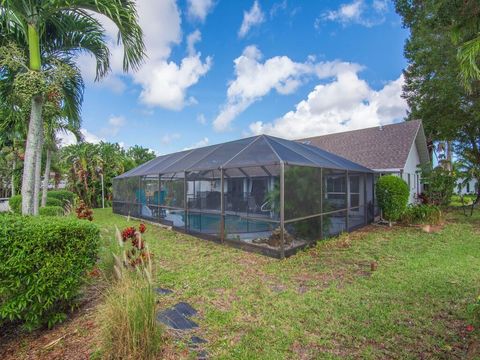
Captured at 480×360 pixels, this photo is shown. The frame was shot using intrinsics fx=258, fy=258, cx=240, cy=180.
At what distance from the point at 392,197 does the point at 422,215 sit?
4.01 feet

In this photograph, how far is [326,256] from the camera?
6.00m

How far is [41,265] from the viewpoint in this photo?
9.29 feet

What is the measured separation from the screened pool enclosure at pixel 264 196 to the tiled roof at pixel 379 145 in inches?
140

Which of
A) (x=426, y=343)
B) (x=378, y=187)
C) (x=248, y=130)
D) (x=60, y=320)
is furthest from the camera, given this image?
(x=248, y=130)

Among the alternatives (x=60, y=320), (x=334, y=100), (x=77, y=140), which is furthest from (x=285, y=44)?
(x=60, y=320)

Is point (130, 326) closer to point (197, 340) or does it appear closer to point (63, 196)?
point (197, 340)

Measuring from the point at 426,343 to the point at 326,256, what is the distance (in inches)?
128

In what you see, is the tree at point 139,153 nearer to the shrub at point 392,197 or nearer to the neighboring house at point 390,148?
the neighboring house at point 390,148

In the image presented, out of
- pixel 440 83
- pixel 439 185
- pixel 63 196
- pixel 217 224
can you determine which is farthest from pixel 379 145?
pixel 63 196

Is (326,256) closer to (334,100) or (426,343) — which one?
(426,343)

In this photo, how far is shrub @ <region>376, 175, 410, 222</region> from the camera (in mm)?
9742

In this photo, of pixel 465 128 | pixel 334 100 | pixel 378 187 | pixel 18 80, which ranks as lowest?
pixel 378 187

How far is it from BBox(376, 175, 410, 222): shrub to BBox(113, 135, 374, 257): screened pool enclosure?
520 millimetres

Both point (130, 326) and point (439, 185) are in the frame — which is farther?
point (439, 185)
